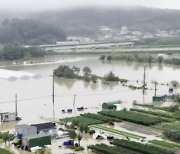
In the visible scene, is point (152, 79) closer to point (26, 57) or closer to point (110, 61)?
point (110, 61)

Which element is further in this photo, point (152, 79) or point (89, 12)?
point (89, 12)

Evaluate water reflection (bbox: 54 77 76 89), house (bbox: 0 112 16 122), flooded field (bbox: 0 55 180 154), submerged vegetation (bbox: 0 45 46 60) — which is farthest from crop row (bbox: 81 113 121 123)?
submerged vegetation (bbox: 0 45 46 60)

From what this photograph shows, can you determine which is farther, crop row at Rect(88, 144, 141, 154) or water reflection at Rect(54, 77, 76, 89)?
water reflection at Rect(54, 77, 76, 89)

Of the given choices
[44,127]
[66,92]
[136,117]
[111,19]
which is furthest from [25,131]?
[111,19]

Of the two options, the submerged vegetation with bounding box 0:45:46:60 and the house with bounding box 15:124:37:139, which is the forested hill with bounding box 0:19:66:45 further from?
the house with bounding box 15:124:37:139

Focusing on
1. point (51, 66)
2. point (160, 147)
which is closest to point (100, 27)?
point (51, 66)

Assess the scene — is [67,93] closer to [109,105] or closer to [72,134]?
[109,105]

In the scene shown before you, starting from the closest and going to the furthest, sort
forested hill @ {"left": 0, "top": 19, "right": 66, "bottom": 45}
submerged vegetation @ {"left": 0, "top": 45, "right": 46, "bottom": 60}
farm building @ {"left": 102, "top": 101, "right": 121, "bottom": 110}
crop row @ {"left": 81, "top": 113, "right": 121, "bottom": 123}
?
crop row @ {"left": 81, "top": 113, "right": 121, "bottom": 123}, farm building @ {"left": 102, "top": 101, "right": 121, "bottom": 110}, submerged vegetation @ {"left": 0, "top": 45, "right": 46, "bottom": 60}, forested hill @ {"left": 0, "top": 19, "right": 66, "bottom": 45}
